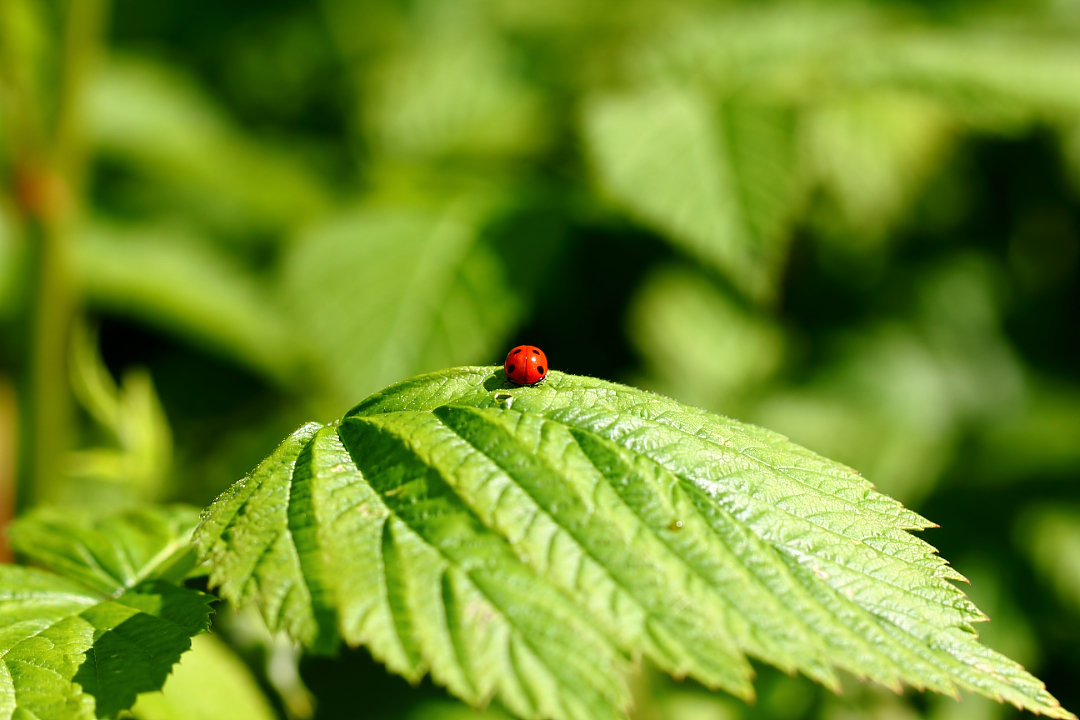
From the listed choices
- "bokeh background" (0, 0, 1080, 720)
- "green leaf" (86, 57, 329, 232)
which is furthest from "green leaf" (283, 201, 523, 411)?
"green leaf" (86, 57, 329, 232)

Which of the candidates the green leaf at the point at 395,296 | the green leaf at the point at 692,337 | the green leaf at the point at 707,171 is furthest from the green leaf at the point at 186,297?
the green leaf at the point at 707,171

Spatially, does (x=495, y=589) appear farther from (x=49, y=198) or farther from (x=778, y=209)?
(x=49, y=198)

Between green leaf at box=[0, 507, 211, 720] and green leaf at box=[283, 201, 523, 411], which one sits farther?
green leaf at box=[283, 201, 523, 411]

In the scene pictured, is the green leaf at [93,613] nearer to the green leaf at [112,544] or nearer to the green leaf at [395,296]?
the green leaf at [112,544]

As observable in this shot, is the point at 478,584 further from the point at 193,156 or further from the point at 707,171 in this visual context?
the point at 193,156

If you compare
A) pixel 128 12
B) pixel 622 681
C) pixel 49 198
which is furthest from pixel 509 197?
pixel 128 12

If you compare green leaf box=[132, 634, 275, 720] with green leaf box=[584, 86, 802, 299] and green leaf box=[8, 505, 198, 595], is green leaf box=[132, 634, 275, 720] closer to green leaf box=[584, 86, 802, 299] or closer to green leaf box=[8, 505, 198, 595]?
green leaf box=[8, 505, 198, 595]

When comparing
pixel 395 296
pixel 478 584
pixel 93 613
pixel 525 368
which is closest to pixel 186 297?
pixel 395 296
